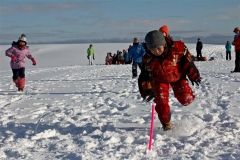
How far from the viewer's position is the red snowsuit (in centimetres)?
690

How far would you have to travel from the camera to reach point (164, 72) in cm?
702

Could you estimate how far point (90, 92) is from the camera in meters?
13.8

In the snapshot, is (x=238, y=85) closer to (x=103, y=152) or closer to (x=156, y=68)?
(x=156, y=68)

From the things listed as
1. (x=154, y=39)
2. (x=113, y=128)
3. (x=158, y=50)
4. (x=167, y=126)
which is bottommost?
(x=113, y=128)

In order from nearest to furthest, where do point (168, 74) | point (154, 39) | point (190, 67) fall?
point (154, 39)
point (190, 67)
point (168, 74)

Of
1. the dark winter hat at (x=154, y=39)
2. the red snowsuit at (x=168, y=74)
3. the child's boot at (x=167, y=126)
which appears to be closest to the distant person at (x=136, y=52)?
the red snowsuit at (x=168, y=74)

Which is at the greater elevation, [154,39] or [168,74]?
[154,39]

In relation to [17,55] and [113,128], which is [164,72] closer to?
[113,128]

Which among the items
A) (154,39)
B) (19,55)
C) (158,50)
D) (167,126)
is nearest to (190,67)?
(158,50)

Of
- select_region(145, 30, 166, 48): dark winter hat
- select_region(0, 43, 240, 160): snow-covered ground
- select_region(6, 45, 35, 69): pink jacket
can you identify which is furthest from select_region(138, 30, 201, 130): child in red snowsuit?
select_region(6, 45, 35, 69): pink jacket

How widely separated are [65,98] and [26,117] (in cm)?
315

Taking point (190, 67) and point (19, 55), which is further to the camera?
point (19, 55)

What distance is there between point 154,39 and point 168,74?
677 millimetres

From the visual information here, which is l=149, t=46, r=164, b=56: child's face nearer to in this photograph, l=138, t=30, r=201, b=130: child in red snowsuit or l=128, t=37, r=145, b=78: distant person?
l=138, t=30, r=201, b=130: child in red snowsuit
